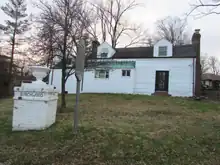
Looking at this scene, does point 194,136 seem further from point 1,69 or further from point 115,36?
point 115,36

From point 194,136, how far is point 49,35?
7.97 m

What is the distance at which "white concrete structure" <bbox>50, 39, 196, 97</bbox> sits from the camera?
824 inches

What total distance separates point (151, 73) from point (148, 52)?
271 cm

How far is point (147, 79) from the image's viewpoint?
22.3 metres

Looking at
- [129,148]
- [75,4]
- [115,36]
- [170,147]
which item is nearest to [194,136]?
[170,147]

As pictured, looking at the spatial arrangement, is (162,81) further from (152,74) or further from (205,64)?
(205,64)

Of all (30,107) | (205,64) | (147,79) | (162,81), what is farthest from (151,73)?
(205,64)

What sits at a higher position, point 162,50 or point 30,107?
point 162,50

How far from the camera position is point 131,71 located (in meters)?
22.4

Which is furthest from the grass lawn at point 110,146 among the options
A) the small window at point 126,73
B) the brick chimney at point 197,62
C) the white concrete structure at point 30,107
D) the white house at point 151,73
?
the small window at point 126,73

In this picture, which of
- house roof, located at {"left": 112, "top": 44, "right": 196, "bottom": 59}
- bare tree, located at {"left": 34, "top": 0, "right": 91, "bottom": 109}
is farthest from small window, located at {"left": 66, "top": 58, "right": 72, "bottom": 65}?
house roof, located at {"left": 112, "top": 44, "right": 196, "bottom": 59}

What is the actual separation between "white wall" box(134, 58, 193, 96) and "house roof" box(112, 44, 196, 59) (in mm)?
544

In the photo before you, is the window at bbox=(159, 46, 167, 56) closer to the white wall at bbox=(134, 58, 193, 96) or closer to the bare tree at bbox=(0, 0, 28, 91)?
the white wall at bbox=(134, 58, 193, 96)

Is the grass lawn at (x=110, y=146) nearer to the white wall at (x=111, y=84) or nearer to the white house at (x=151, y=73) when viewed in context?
the white house at (x=151, y=73)
